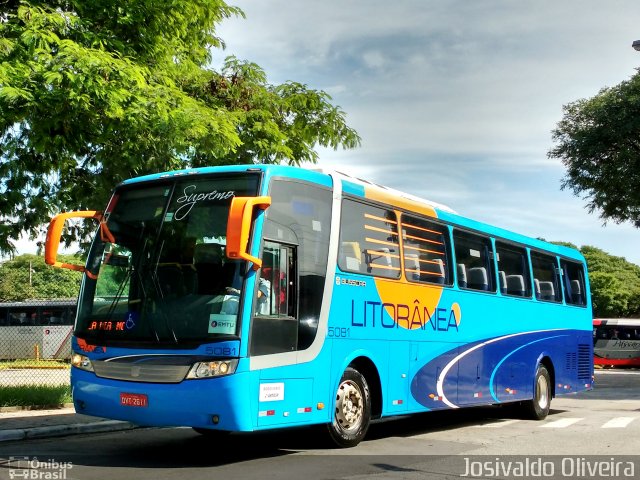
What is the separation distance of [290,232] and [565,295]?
10.3 meters

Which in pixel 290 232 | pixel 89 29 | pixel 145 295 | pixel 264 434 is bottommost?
pixel 264 434

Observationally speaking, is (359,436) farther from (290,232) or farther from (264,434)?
(290,232)

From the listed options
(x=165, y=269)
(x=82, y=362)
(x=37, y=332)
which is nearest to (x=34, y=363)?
(x=37, y=332)

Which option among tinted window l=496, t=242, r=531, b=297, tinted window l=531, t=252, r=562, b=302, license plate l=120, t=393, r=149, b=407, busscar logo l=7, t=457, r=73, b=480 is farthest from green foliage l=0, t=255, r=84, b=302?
license plate l=120, t=393, r=149, b=407

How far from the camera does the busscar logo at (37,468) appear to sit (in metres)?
7.96

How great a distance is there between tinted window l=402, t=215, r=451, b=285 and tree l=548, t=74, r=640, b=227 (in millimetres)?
26120

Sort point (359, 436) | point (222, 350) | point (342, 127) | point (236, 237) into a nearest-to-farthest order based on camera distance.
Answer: point (236, 237), point (222, 350), point (359, 436), point (342, 127)

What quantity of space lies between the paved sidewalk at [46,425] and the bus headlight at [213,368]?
3.83m

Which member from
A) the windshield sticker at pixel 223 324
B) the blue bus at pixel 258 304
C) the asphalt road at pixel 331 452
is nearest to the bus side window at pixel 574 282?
the asphalt road at pixel 331 452

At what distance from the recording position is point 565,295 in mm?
18125

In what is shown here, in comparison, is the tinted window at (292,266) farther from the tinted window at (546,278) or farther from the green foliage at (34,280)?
the green foliage at (34,280)

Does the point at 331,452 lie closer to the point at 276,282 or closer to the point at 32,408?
the point at 276,282

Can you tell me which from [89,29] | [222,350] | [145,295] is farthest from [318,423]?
[89,29]

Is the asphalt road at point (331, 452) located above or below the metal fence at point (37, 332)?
below
